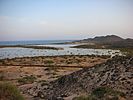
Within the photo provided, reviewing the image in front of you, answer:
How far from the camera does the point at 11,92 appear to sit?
13445 mm

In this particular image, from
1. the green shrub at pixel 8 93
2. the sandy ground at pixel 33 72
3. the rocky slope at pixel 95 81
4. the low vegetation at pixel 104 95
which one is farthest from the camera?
the sandy ground at pixel 33 72

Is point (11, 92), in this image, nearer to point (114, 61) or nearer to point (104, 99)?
point (104, 99)

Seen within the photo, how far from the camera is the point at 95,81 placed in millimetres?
16719

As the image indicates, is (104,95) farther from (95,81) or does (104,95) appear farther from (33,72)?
(33,72)

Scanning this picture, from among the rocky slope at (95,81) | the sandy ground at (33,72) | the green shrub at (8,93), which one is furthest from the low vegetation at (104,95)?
the sandy ground at (33,72)

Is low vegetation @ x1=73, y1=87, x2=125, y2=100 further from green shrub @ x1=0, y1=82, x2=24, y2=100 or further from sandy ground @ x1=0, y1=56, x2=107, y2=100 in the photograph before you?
sandy ground @ x1=0, y1=56, x2=107, y2=100

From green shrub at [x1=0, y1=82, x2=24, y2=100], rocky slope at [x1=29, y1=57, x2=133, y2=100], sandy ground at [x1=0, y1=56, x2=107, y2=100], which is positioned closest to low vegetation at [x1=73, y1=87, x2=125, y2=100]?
rocky slope at [x1=29, y1=57, x2=133, y2=100]

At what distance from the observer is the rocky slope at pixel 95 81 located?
50.8 feet

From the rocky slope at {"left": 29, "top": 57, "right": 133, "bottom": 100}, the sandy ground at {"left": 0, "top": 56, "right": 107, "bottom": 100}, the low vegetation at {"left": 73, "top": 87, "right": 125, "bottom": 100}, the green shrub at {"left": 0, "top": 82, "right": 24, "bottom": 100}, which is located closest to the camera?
the green shrub at {"left": 0, "top": 82, "right": 24, "bottom": 100}

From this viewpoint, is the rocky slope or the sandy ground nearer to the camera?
the rocky slope

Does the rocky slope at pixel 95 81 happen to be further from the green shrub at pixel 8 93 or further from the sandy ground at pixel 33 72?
the green shrub at pixel 8 93

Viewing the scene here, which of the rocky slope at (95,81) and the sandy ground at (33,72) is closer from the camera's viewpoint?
the rocky slope at (95,81)

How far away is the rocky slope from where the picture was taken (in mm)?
15485

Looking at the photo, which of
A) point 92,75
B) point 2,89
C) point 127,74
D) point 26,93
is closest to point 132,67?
point 127,74
